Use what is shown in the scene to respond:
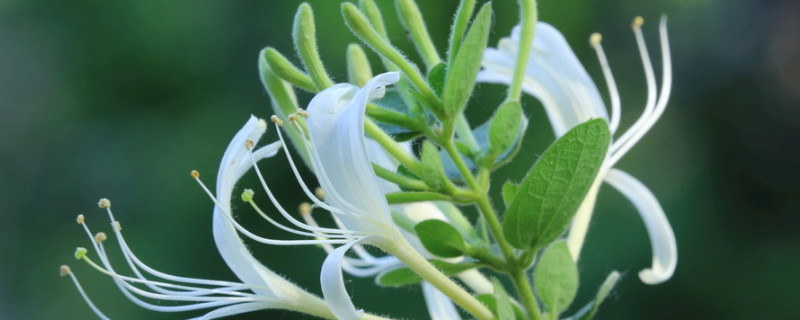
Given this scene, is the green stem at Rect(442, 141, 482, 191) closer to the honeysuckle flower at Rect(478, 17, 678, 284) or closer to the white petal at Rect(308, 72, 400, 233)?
the white petal at Rect(308, 72, 400, 233)

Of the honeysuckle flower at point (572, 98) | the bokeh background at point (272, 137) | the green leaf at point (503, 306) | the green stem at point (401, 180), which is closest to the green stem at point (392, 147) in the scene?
the green stem at point (401, 180)

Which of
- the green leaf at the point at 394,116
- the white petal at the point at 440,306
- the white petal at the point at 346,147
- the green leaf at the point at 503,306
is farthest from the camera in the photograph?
the white petal at the point at 440,306

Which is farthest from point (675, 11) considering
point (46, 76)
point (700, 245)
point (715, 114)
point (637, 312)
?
point (46, 76)

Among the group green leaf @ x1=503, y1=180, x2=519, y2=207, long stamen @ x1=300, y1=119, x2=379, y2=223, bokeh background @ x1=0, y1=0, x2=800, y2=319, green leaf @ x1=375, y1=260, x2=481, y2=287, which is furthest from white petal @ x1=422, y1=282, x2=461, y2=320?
bokeh background @ x1=0, y1=0, x2=800, y2=319

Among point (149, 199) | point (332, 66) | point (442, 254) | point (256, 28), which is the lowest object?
point (442, 254)

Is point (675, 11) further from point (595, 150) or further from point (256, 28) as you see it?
point (595, 150)

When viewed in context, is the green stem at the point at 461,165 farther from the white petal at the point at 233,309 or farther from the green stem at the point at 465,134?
the white petal at the point at 233,309

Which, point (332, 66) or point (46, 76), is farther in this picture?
point (46, 76)
